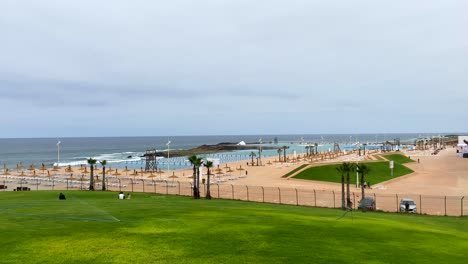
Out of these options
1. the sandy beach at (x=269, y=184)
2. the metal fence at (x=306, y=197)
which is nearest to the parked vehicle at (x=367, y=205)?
the metal fence at (x=306, y=197)

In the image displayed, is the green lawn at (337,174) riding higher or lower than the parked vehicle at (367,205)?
lower

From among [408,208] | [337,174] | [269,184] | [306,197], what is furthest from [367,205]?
[337,174]

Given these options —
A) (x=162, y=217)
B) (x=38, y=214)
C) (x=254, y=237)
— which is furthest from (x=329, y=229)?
(x=38, y=214)

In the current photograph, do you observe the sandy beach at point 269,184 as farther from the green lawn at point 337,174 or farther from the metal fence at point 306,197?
the green lawn at point 337,174

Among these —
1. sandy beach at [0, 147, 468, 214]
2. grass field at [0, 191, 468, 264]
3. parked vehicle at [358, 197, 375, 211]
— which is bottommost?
sandy beach at [0, 147, 468, 214]

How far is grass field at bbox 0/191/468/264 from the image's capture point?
559 inches

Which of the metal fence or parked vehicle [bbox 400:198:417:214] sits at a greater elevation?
parked vehicle [bbox 400:198:417:214]

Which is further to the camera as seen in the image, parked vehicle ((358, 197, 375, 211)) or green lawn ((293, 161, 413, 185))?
green lawn ((293, 161, 413, 185))

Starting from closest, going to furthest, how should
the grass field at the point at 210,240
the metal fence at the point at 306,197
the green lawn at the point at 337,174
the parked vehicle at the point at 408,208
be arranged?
the grass field at the point at 210,240
the parked vehicle at the point at 408,208
the metal fence at the point at 306,197
the green lawn at the point at 337,174

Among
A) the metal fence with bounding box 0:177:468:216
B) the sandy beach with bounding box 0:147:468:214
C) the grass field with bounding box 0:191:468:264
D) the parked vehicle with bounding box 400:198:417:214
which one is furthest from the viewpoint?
the sandy beach with bounding box 0:147:468:214

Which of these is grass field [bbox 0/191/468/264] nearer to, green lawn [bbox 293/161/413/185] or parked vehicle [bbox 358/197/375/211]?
parked vehicle [bbox 358/197/375/211]

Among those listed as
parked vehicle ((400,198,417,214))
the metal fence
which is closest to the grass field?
parked vehicle ((400,198,417,214))

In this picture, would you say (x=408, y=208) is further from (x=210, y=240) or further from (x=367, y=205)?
(x=210, y=240)

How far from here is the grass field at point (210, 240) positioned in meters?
14.2
